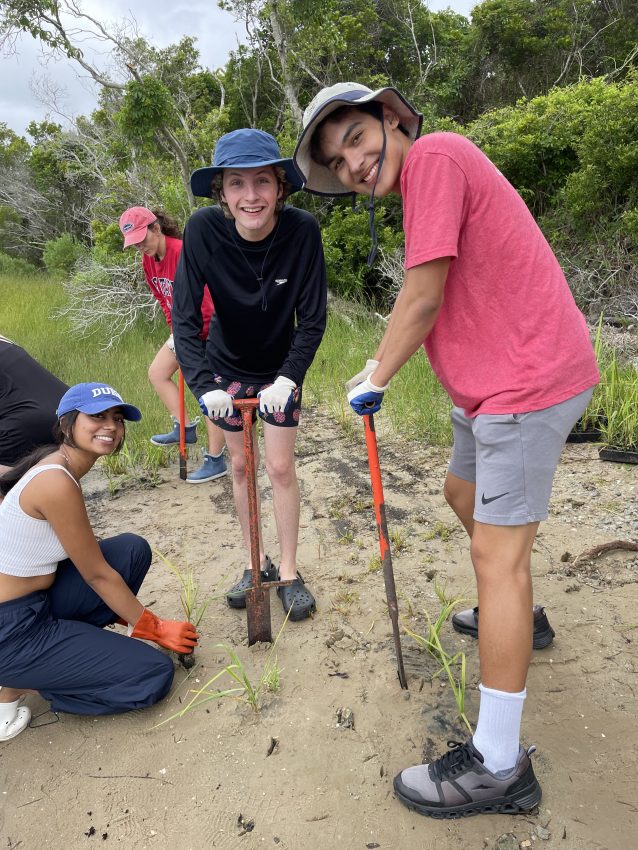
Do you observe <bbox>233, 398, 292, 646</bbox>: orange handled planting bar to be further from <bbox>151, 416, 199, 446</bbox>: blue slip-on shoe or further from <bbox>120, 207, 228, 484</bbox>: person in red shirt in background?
<bbox>151, 416, 199, 446</bbox>: blue slip-on shoe

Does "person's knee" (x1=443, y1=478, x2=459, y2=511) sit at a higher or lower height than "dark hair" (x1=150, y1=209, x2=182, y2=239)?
lower

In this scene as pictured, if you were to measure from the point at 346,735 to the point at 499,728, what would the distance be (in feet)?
2.03

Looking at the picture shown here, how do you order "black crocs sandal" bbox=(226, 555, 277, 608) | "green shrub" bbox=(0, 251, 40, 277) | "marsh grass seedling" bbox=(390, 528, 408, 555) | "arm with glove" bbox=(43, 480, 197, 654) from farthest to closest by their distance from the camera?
"green shrub" bbox=(0, 251, 40, 277) < "marsh grass seedling" bbox=(390, 528, 408, 555) < "black crocs sandal" bbox=(226, 555, 277, 608) < "arm with glove" bbox=(43, 480, 197, 654)

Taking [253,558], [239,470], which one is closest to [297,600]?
[253,558]

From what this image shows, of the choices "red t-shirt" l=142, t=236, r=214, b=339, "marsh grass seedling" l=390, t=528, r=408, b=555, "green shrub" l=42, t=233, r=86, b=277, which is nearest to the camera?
"marsh grass seedling" l=390, t=528, r=408, b=555

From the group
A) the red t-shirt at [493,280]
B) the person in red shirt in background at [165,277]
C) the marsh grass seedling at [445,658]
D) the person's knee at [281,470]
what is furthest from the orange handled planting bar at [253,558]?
the person in red shirt in background at [165,277]

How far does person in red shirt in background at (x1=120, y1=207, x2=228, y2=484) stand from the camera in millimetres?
4117

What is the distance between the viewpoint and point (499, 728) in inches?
64.4

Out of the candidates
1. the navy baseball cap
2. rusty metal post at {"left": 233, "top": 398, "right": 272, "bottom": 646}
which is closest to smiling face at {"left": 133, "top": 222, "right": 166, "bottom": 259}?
rusty metal post at {"left": 233, "top": 398, "right": 272, "bottom": 646}

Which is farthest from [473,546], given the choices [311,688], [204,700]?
[204,700]

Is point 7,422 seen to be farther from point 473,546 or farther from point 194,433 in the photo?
point 473,546

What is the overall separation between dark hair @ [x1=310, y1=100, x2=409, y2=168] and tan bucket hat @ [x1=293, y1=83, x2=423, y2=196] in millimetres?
12

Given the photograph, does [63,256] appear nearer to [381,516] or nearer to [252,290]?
[252,290]

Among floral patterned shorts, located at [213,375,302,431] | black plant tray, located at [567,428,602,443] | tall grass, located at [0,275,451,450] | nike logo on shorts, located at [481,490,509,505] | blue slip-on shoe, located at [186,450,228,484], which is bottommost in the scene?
blue slip-on shoe, located at [186,450,228,484]
